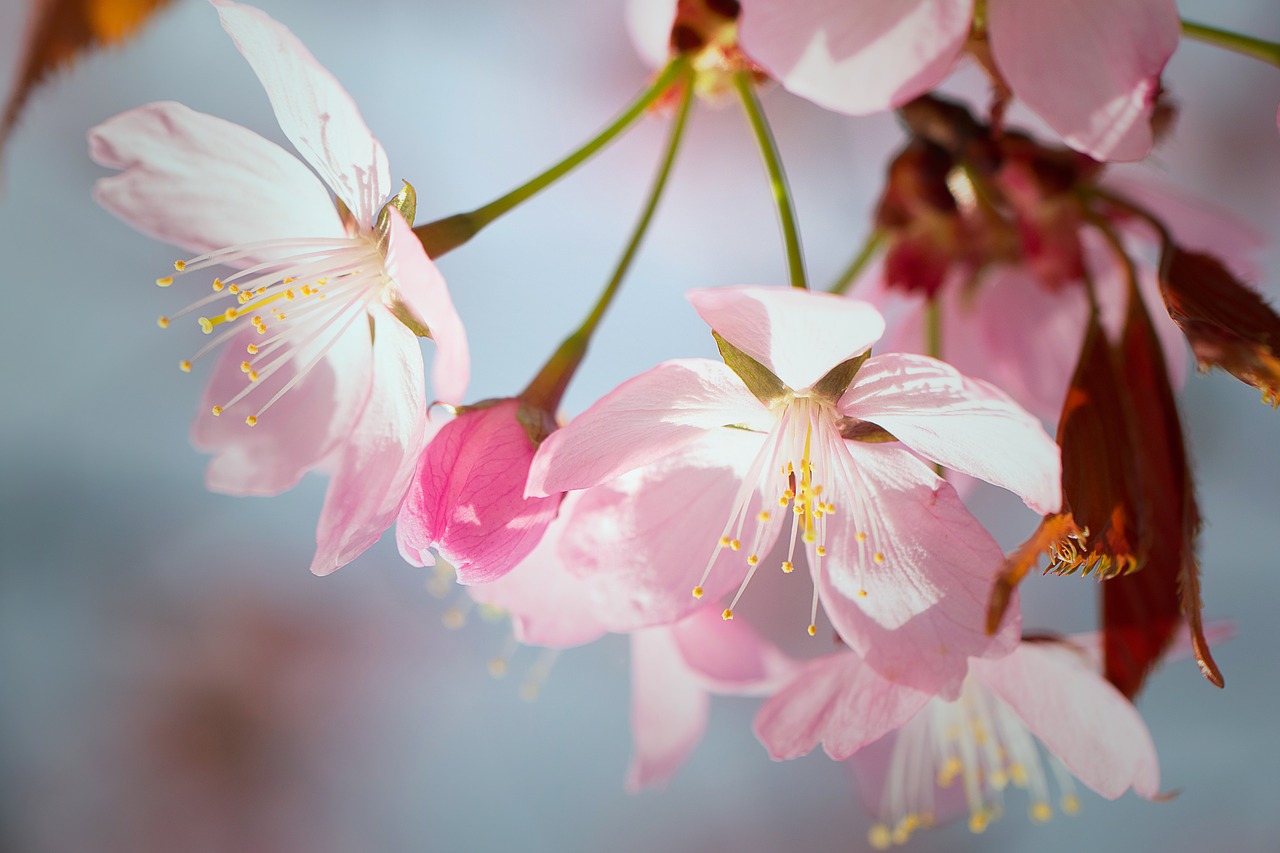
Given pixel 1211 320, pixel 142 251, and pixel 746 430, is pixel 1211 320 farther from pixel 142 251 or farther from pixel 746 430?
pixel 142 251

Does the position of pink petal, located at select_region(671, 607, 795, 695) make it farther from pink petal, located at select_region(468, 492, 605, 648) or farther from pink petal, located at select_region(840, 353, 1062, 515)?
pink petal, located at select_region(840, 353, 1062, 515)

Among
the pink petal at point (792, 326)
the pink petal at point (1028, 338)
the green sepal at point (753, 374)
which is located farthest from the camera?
the pink petal at point (1028, 338)

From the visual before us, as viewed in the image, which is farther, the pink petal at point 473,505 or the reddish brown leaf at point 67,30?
the reddish brown leaf at point 67,30

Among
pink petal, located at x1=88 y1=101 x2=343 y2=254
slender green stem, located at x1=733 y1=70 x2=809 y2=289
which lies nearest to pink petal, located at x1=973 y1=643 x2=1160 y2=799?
slender green stem, located at x1=733 y1=70 x2=809 y2=289

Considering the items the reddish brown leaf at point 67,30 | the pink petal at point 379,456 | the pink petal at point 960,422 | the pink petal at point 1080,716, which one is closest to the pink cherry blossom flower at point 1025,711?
the pink petal at point 1080,716

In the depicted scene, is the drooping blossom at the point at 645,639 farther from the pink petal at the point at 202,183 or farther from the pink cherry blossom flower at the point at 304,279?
the pink petal at the point at 202,183

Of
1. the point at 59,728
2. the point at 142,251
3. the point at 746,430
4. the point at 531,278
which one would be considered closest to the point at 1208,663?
the point at 746,430
